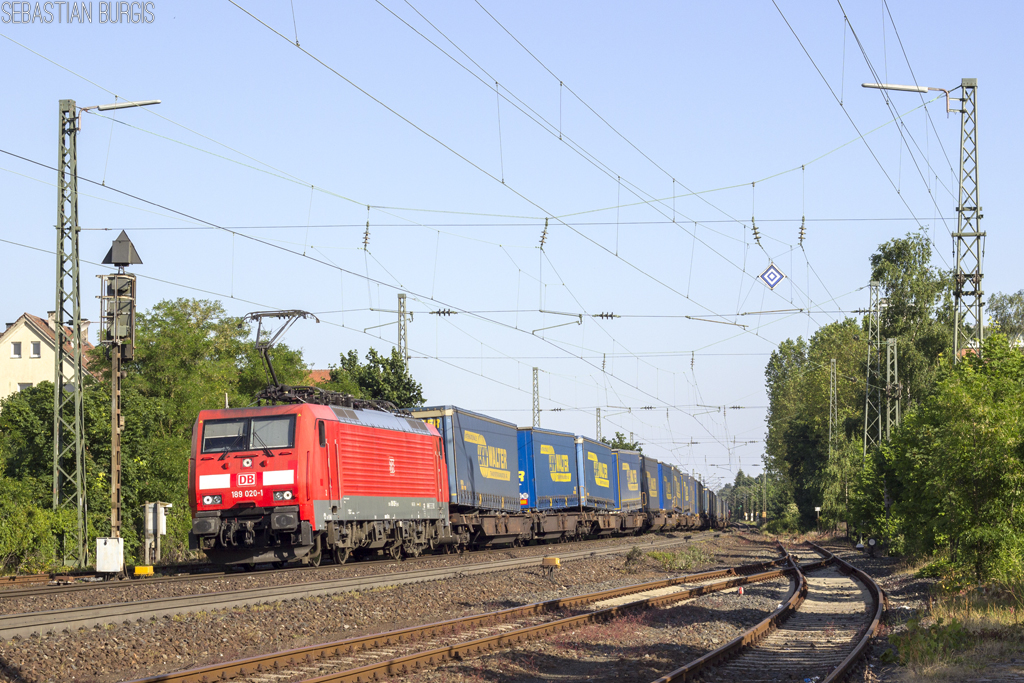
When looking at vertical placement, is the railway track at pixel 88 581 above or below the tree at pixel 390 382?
below

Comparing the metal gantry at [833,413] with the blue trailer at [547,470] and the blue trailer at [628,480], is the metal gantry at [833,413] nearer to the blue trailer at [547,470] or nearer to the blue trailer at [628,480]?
the blue trailer at [628,480]

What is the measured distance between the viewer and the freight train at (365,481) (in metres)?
19.8

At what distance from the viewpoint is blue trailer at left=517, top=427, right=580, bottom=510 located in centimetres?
3356

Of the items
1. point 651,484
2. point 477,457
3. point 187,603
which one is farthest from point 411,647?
point 651,484

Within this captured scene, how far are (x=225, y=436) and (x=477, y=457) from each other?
1046 centimetres

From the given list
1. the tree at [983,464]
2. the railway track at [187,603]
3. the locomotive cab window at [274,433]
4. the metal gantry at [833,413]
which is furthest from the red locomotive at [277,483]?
the metal gantry at [833,413]

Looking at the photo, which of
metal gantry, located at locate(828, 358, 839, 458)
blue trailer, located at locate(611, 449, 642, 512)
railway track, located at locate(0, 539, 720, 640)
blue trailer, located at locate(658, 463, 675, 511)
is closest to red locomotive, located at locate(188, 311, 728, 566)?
railway track, located at locate(0, 539, 720, 640)

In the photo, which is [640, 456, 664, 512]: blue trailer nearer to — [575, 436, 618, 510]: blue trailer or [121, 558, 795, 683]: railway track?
[575, 436, 618, 510]: blue trailer

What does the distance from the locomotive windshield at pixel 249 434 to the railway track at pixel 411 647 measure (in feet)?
23.2

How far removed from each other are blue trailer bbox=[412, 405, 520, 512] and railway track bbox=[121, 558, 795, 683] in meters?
10.4

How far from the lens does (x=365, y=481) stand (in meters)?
22.2

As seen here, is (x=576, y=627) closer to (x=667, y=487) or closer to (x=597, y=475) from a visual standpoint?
(x=597, y=475)

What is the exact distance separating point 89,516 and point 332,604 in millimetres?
16654

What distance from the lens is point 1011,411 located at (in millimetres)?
15938
